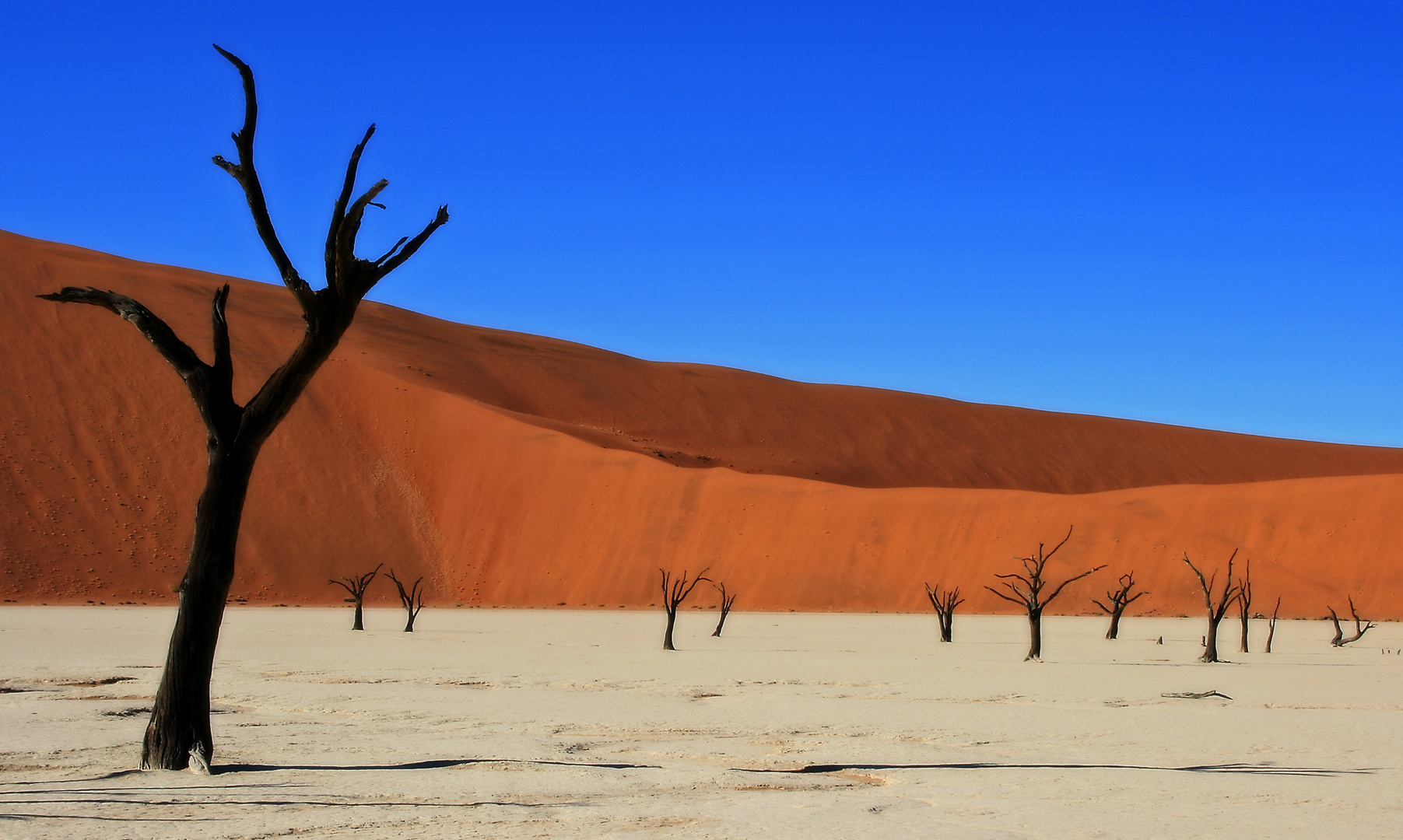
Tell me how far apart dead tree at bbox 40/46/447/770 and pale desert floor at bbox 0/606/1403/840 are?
43cm

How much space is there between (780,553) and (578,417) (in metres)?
36.5

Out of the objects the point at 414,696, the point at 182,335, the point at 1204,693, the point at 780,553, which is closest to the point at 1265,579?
the point at 780,553

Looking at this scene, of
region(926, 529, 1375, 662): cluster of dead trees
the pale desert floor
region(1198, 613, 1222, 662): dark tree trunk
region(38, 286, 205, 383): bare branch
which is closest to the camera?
the pale desert floor

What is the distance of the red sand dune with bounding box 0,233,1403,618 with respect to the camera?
155 feet

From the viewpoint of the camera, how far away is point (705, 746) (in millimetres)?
11234

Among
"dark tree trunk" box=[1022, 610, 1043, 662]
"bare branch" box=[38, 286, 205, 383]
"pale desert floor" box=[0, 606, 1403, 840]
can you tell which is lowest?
"pale desert floor" box=[0, 606, 1403, 840]

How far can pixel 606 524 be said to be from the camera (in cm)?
5300

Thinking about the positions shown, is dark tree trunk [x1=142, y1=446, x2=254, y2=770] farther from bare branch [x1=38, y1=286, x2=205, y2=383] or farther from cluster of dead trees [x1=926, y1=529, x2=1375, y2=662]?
cluster of dead trees [x1=926, y1=529, x2=1375, y2=662]

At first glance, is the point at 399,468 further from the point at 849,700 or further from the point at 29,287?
the point at 849,700

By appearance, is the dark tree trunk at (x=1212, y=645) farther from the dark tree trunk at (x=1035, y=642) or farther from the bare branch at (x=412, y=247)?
the bare branch at (x=412, y=247)

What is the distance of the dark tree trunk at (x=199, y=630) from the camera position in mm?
9172

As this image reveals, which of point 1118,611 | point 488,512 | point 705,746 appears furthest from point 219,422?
point 488,512

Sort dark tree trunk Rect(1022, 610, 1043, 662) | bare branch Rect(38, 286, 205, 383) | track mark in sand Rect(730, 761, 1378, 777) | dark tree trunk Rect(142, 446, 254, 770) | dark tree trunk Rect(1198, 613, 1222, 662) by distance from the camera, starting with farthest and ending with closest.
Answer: dark tree trunk Rect(1022, 610, 1043, 662), dark tree trunk Rect(1198, 613, 1222, 662), track mark in sand Rect(730, 761, 1378, 777), bare branch Rect(38, 286, 205, 383), dark tree trunk Rect(142, 446, 254, 770)

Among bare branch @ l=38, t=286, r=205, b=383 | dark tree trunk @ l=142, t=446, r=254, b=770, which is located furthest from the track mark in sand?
bare branch @ l=38, t=286, r=205, b=383
